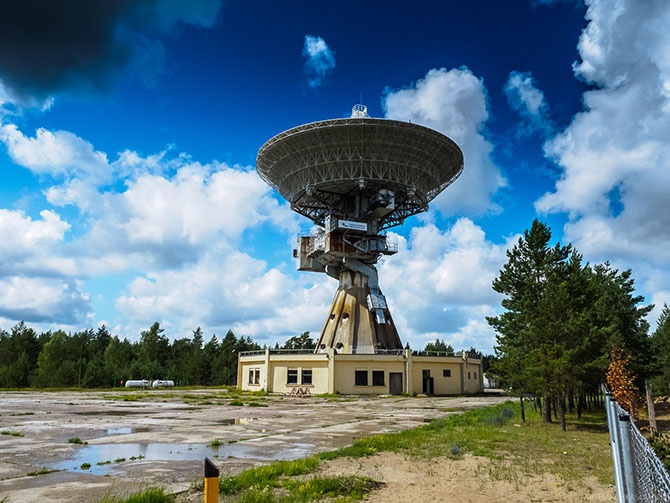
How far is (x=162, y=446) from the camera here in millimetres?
13844

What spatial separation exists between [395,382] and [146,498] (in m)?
44.9

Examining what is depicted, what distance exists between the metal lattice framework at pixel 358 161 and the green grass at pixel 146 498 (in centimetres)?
4011

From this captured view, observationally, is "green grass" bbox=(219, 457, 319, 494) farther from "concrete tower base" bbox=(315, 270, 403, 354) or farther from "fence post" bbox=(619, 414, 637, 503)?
"concrete tower base" bbox=(315, 270, 403, 354)

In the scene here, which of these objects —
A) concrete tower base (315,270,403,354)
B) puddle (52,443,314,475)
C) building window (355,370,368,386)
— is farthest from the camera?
concrete tower base (315,270,403,354)

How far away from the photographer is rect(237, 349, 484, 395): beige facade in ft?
165

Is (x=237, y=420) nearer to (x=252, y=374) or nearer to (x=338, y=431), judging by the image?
(x=338, y=431)

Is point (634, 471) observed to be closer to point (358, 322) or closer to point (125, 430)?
point (125, 430)

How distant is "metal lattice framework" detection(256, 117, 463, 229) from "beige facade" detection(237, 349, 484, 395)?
14.4 meters

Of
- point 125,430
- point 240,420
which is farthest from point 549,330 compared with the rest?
point 125,430

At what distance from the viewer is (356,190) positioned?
51812 millimetres

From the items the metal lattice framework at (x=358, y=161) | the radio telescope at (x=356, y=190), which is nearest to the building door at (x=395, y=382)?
the radio telescope at (x=356, y=190)

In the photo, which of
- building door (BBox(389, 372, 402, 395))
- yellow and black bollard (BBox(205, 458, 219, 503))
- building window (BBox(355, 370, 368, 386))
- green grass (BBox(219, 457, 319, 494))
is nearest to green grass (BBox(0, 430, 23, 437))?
green grass (BBox(219, 457, 319, 494))

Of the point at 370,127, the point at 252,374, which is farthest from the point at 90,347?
the point at 370,127

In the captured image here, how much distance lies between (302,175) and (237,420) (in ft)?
103
